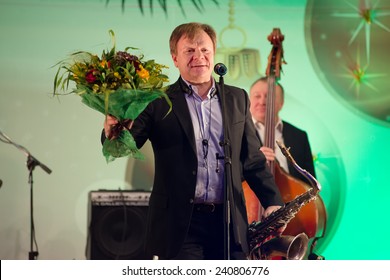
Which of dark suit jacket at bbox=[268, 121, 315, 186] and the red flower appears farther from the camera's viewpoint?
dark suit jacket at bbox=[268, 121, 315, 186]

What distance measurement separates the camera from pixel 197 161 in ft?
11.7

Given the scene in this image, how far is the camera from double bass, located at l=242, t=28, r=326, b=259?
5203mm

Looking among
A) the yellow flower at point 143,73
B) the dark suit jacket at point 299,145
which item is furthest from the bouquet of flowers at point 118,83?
the dark suit jacket at point 299,145

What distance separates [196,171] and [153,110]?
395mm

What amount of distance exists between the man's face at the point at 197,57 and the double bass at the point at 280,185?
62.8 inches

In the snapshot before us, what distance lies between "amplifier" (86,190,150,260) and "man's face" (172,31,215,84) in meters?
2.28

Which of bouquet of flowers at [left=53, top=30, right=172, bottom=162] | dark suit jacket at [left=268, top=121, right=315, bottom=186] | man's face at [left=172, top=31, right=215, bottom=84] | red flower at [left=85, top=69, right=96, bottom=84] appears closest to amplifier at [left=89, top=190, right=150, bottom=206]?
dark suit jacket at [left=268, top=121, right=315, bottom=186]

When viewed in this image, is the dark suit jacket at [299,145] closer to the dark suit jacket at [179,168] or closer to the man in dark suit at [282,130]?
the man in dark suit at [282,130]

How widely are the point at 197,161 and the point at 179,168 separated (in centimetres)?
10

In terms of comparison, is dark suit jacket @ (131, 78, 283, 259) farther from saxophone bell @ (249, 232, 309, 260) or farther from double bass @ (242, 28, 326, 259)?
double bass @ (242, 28, 326, 259)

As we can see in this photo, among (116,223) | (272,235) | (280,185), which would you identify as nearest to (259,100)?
(280,185)
